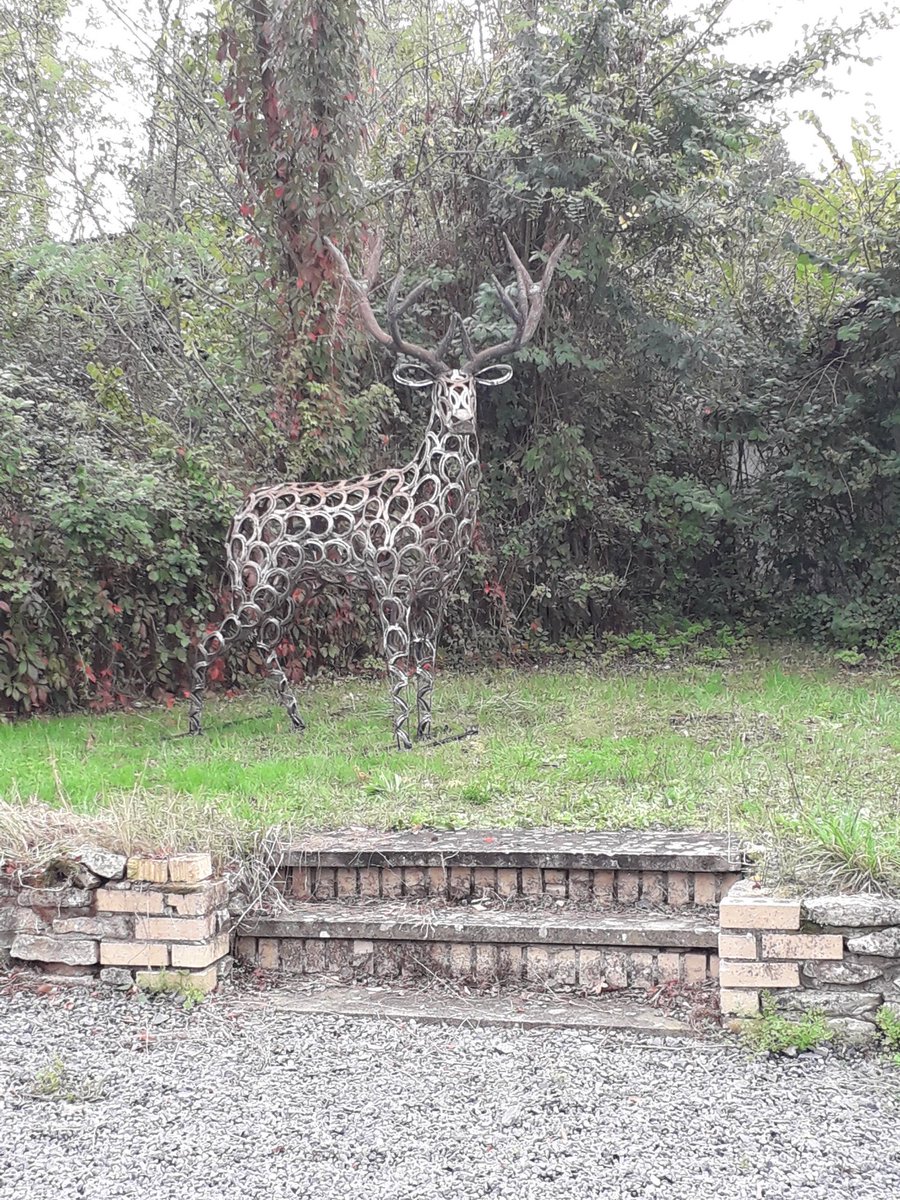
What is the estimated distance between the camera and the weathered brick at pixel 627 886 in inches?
144

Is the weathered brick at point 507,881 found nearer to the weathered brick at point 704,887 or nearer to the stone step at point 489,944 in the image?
the stone step at point 489,944

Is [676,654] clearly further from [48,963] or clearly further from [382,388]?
[48,963]

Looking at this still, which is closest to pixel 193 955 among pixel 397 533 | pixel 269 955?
pixel 269 955

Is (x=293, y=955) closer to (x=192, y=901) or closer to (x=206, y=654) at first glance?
(x=192, y=901)

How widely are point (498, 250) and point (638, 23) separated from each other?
214 cm

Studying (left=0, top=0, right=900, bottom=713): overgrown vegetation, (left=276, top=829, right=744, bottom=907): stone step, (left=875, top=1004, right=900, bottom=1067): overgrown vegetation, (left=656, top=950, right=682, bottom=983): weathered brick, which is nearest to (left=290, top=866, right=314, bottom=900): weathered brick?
(left=276, top=829, right=744, bottom=907): stone step

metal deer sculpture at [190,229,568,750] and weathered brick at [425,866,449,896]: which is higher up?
metal deer sculpture at [190,229,568,750]

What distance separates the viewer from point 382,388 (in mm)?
8969

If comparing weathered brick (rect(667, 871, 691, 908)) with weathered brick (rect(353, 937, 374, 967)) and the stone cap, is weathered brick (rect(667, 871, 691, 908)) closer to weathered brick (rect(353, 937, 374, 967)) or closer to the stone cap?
the stone cap

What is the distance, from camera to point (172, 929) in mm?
3396

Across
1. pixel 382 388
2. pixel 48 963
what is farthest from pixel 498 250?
pixel 48 963

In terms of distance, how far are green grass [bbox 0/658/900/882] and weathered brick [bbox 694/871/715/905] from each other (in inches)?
9.9

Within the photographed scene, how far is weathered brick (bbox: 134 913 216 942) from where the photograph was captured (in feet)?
11.1

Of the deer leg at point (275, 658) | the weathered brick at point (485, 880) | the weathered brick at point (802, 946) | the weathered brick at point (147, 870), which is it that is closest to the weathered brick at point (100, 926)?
the weathered brick at point (147, 870)
